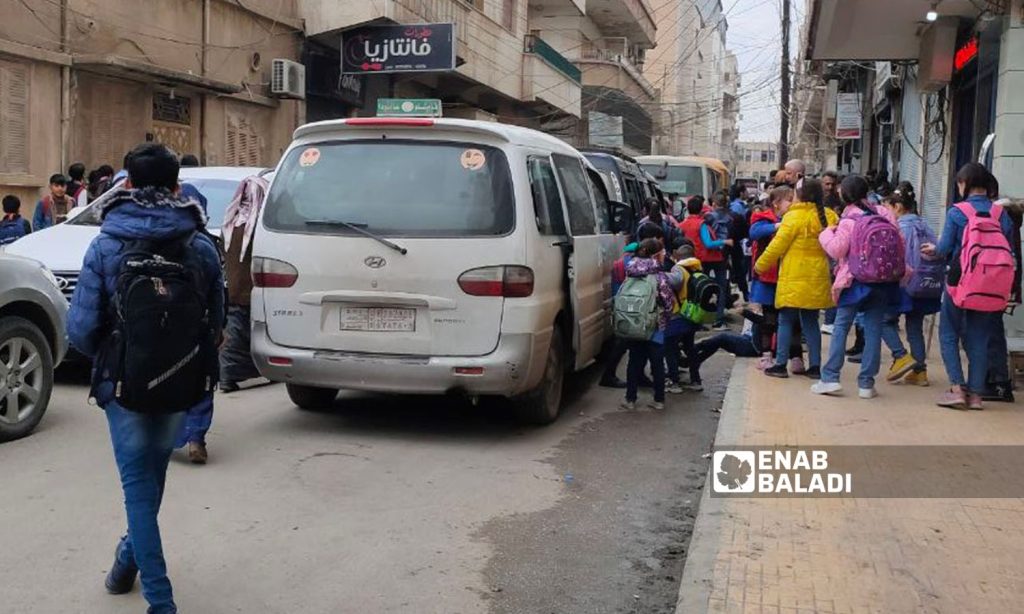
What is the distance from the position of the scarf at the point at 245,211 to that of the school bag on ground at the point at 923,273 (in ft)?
16.6

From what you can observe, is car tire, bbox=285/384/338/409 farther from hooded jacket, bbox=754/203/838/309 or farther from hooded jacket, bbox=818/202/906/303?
hooded jacket, bbox=818/202/906/303

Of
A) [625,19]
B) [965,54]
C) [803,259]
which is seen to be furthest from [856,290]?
[625,19]

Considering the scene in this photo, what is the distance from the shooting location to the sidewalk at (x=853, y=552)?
407cm

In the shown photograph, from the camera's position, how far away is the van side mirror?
9375mm

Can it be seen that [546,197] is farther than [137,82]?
No

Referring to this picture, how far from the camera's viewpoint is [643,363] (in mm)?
8195

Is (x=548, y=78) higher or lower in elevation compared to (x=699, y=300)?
higher

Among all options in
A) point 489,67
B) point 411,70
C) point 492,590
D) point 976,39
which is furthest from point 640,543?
point 489,67

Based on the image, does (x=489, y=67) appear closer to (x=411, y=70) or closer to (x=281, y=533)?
(x=411, y=70)

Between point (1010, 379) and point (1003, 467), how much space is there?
2192 mm

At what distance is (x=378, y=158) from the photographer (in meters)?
6.75

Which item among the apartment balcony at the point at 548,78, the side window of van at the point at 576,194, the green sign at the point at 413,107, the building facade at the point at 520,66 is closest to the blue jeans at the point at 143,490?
the side window of van at the point at 576,194

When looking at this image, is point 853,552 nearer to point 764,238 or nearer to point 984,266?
point 984,266

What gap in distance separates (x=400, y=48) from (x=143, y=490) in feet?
57.7
